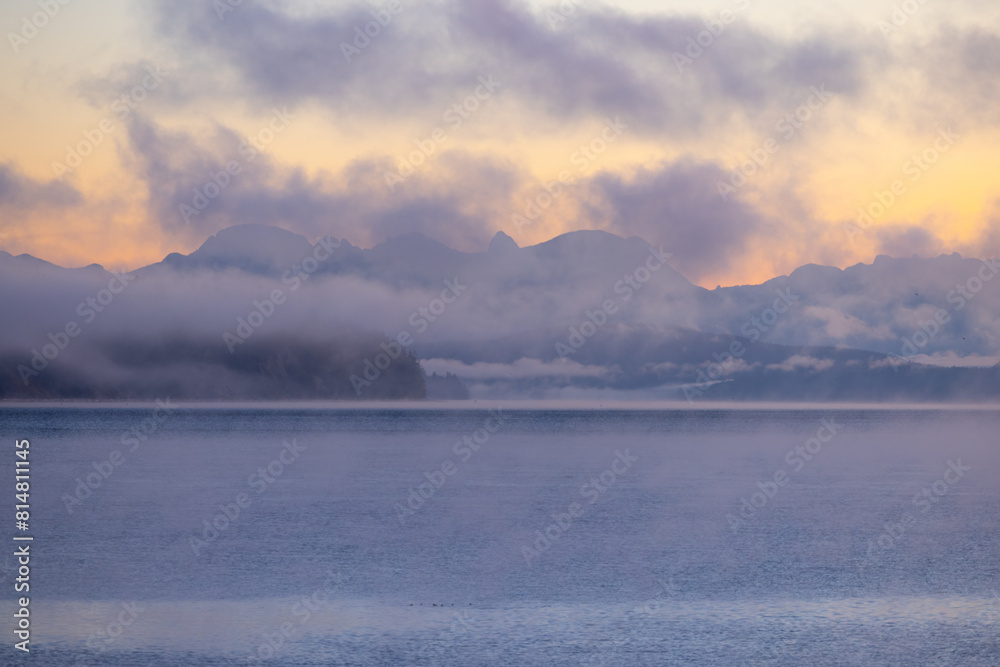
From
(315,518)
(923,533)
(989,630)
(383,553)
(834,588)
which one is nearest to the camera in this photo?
(989,630)

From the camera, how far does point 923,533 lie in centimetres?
4322

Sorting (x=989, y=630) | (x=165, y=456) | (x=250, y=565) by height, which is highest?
(x=165, y=456)

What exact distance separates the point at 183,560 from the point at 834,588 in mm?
22209

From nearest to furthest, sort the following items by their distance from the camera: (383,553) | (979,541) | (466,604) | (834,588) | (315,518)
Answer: (466,604), (834,588), (383,553), (979,541), (315,518)

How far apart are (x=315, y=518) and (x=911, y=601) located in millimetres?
28517

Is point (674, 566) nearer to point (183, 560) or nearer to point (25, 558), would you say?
point (183, 560)

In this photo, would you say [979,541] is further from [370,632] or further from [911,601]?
[370,632]

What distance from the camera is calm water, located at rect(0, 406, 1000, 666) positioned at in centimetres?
2366

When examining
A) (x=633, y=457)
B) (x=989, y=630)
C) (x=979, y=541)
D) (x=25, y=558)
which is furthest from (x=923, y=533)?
(x=633, y=457)

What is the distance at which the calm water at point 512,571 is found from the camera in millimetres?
23656

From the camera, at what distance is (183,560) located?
35.3 meters

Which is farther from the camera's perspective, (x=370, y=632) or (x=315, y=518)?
(x=315, y=518)

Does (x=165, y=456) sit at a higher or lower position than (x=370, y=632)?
higher

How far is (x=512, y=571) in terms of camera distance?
3325 centimetres
